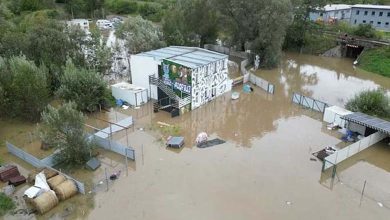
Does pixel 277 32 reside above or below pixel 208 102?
above

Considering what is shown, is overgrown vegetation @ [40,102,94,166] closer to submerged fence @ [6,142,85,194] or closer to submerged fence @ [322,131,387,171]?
→ submerged fence @ [6,142,85,194]

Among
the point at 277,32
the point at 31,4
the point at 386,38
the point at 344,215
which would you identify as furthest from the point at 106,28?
the point at 344,215

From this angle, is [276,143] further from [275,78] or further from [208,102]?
[275,78]

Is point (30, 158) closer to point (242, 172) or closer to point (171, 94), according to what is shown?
point (171, 94)

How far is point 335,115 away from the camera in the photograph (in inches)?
1125

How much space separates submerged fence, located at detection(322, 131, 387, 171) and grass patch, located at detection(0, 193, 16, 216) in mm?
19045

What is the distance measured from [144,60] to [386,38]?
39465 mm

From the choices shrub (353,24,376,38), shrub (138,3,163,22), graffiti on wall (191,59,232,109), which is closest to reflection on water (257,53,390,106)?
shrub (353,24,376,38)

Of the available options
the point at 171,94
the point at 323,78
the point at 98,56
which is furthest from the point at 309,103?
the point at 98,56

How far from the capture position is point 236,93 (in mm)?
35625

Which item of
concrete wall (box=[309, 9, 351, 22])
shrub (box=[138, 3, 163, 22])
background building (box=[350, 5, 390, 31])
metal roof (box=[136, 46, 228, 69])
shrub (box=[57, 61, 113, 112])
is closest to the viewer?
shrub (box=[57, 61, 113, 112])

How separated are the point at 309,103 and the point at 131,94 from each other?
1718 centimetres

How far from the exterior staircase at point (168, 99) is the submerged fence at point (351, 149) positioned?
540 inches

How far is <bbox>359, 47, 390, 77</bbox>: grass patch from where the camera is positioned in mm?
44312
